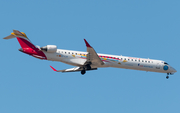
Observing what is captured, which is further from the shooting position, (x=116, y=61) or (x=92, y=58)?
(x=116, y=61)

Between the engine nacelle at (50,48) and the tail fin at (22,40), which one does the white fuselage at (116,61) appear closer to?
the engine nacelle at (50,48)

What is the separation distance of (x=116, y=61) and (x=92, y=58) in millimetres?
3826

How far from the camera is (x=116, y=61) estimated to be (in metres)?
36.2

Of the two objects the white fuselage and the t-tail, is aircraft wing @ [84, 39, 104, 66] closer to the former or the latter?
the white fuselage

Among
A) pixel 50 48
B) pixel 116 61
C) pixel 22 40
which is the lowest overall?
pixel 116 61

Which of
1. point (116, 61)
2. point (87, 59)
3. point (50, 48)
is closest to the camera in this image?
point (50, 48)

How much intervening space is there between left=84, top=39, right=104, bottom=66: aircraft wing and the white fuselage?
74cm

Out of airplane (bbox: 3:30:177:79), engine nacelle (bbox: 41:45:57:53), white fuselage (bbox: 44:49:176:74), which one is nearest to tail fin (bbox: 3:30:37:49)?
airplane (bbox: 3:30:177:79)

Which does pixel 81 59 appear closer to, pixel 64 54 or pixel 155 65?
pixel 64 54

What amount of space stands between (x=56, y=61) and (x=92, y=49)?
503 centimetres

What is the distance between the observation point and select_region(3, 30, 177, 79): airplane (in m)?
33.7

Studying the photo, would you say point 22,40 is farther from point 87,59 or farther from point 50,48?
point 87,59

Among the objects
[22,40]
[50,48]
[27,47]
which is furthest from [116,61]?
[22,40]

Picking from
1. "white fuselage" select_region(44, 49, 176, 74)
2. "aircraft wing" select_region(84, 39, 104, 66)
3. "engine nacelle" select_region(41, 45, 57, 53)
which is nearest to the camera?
"aircraft wing" select_region(84, 39, 104, 66)
